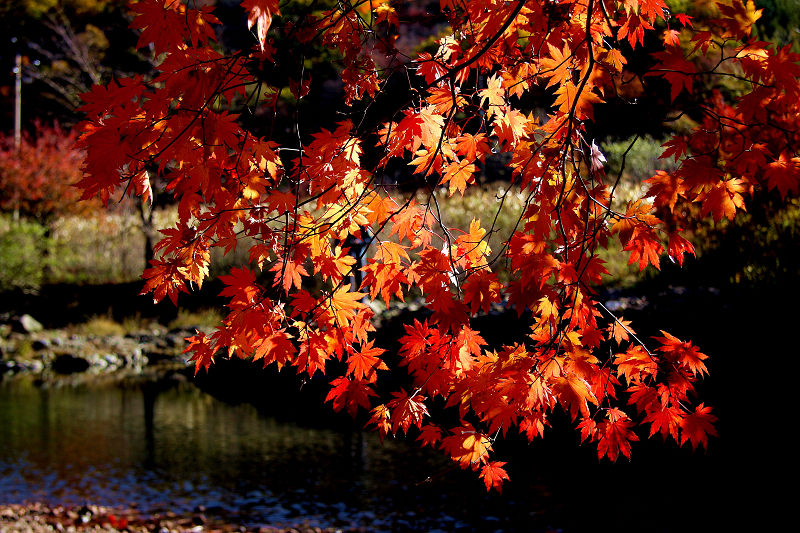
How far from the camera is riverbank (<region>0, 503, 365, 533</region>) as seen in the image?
197 inches

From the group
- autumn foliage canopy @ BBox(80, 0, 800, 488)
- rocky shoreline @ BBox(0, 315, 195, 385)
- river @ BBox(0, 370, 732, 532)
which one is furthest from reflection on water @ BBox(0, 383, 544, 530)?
autumn foliage canopy @ BBox(80, 0, 800, 488)

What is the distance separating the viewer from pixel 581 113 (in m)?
2.24

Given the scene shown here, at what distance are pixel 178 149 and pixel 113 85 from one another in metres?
0.27

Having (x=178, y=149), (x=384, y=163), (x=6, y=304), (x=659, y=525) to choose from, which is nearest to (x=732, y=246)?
(x=659, y=525)

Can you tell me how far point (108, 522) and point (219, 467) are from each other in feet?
4.96

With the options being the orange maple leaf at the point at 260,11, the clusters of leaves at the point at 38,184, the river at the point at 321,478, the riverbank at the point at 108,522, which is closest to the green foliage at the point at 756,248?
the river at the point at 321,478

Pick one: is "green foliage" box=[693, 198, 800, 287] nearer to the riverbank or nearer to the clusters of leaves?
the riverbank

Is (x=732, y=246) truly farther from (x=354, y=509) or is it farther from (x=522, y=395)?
(x=522, y=395)

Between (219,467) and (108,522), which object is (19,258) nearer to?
(219,467)

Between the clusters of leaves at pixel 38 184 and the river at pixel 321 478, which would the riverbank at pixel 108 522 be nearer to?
the river at pixel 321 478

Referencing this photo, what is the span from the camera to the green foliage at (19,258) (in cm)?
1378

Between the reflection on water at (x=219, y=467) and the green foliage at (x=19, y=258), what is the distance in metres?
5.72

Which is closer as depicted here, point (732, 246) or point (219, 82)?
point (219, 82)

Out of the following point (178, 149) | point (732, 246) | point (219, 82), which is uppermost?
point (732, 246)
